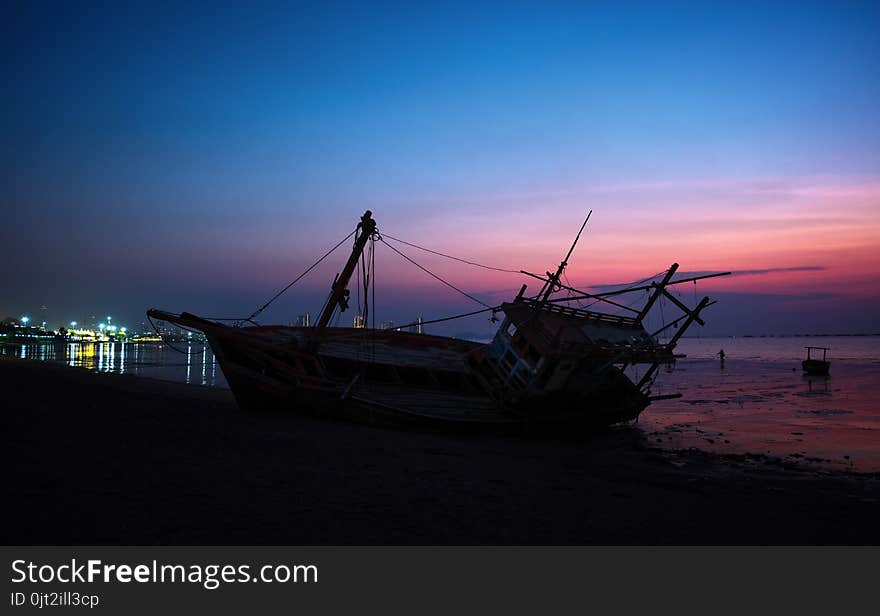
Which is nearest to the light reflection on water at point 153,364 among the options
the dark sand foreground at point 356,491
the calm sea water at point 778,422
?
the calm sea water at point 778,422

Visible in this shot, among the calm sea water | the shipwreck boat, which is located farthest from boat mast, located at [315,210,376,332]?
the calm sea water

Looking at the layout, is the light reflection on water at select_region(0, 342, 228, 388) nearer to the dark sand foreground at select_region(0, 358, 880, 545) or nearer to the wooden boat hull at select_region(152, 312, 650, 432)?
the wooden boat hull at select_region(152, 312, 650, 432)

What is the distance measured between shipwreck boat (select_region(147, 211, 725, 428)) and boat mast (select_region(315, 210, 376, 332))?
0.14ft

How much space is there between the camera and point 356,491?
835 cm

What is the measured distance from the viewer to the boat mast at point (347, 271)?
68.7ft

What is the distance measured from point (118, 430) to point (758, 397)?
40.5 metres

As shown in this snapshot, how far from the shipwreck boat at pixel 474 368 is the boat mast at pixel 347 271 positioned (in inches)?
1.7

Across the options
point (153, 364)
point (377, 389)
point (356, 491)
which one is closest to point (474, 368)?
point (377, 389)

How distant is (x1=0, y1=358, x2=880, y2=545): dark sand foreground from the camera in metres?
6.28

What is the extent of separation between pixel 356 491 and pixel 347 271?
13.9 metres

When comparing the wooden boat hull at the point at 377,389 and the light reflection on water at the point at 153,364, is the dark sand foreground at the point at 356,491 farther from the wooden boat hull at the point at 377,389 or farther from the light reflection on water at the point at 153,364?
the light reflection on water at the point at 153,364

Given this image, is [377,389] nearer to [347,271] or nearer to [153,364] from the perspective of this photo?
[347,271]

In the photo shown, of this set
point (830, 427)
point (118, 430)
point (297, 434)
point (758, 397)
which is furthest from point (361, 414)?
point (758, 397)
